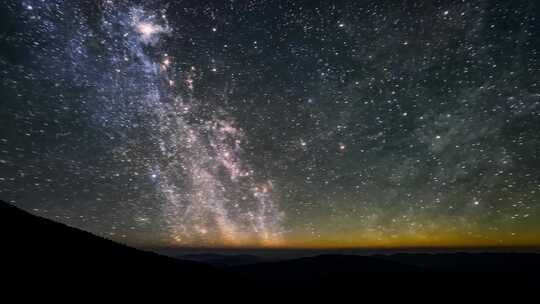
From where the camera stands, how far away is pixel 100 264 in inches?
427

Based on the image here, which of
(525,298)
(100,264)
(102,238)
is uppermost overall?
(102,238)

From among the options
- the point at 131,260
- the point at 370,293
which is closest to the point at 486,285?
the point at 370,293

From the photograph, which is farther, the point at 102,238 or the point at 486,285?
the point at 486,285

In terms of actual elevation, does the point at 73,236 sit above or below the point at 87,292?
above

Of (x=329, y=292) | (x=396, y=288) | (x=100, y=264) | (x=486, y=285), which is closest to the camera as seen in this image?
(x=100, y=264)

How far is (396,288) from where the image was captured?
34875 mm

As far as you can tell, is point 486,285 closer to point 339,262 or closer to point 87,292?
point 339,262

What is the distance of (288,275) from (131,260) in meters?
62.7

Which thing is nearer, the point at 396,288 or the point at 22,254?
the point at 22,254

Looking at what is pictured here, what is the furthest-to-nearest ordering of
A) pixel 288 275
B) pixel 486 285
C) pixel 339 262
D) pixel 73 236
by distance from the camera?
pixel 339 262 < pixel 288 275 < pixel 486 285 < pixel 73 236

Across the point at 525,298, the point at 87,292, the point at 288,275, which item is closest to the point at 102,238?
the point at 87,292

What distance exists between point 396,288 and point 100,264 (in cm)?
3554

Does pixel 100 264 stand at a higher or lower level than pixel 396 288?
higher

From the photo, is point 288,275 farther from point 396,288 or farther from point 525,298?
point 525,298
